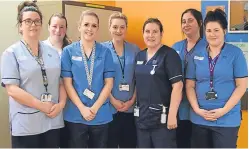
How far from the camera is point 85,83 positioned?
2.26 m

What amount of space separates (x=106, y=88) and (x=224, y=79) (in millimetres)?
868

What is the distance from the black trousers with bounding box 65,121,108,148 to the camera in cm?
228

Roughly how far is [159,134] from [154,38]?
745 mm

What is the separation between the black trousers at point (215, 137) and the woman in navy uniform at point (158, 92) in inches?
7.3

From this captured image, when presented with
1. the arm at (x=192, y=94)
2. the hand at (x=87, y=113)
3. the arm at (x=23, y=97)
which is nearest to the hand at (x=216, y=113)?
the arm at (x=192, y=94)

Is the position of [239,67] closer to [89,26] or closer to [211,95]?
[211,95]

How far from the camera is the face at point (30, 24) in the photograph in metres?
2.07

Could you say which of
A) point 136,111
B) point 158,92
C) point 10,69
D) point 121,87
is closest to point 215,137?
Answer: point 158,92

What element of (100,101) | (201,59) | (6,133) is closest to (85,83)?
(100,101)

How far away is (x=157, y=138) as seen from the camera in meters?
2.35

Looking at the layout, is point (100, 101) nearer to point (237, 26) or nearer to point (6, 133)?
point (6, 133)

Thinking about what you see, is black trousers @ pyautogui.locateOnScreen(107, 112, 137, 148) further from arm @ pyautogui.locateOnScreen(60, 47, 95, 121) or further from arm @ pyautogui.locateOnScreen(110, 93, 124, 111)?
arm @ pyautogui.locateOnScreen(60, 47, 95, 121)

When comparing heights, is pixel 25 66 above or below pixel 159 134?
above

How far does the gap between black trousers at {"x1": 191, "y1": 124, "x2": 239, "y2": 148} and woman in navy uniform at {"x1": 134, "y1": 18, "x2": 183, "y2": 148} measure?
7.3 inches
